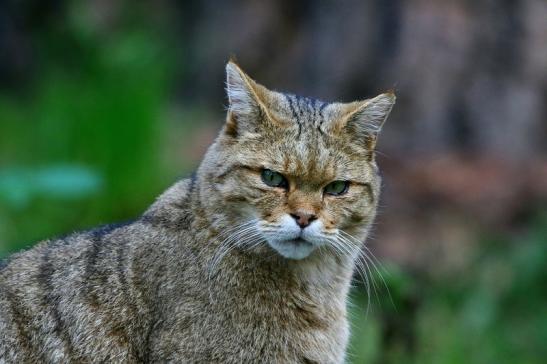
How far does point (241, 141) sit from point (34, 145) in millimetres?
4952

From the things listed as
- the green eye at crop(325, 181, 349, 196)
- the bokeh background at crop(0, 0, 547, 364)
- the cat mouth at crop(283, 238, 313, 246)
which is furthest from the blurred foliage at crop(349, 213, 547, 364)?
the cat mouth at crop(283, 238, 313, 246)

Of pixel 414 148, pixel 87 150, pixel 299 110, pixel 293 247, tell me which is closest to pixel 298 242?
pixel 293 247

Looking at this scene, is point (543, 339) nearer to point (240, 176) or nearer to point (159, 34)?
point (240, 176)

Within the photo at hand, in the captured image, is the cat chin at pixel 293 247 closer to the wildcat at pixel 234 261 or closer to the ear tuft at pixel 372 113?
the wildcat at pixel 234 261

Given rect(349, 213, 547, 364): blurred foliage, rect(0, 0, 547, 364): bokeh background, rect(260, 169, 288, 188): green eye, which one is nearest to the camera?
rect(260, 169, 288, 188): green eye

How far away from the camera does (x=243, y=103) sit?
17.9 feet

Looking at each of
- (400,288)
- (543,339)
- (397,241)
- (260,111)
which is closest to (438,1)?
(397,241)

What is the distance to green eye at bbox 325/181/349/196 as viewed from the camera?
17.7ft

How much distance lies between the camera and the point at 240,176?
5387mm

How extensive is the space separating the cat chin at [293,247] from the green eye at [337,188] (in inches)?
10.5

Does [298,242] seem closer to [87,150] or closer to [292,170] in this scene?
[292,170]

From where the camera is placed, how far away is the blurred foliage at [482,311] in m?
7.98

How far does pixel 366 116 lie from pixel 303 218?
651 mm

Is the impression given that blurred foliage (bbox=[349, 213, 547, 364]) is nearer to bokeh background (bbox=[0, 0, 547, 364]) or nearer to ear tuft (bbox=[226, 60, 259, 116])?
bokeh background (bbox=[0, 0, 547, 364])
